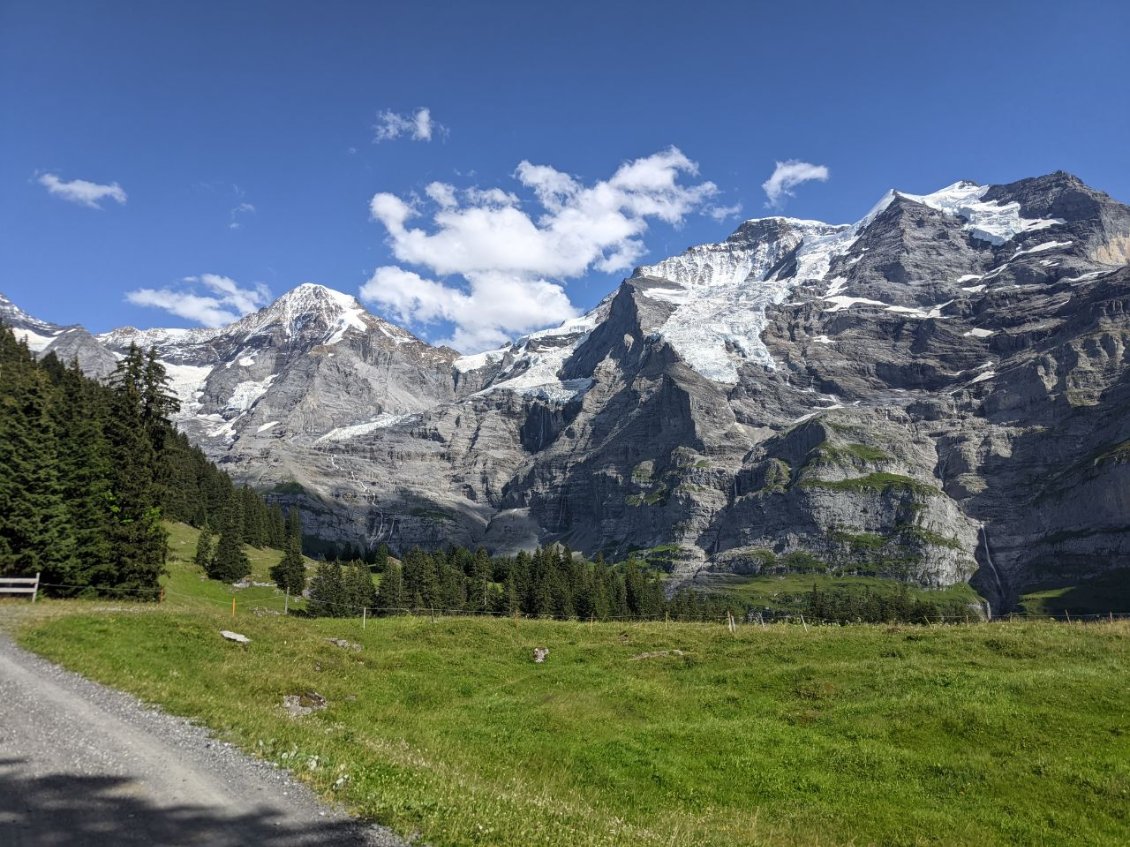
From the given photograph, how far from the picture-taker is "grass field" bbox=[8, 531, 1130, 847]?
1542cm

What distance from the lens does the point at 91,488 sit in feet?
160

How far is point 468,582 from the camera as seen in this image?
13425cm

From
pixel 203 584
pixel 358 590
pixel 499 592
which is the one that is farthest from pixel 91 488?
pixel 499 592

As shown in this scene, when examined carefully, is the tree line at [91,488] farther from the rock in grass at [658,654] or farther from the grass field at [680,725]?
the rock in grass at [658,654]

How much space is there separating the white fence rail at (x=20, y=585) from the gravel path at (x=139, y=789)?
90.5ft

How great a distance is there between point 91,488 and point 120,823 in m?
46.6

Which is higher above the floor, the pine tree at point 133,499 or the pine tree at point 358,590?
the pine tree at point 133,499

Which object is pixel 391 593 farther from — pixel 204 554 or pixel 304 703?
pixel 304 703

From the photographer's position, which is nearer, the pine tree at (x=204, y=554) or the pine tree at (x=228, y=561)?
the pine tree at (x=228, y=561)

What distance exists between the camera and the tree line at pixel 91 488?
43906 mm

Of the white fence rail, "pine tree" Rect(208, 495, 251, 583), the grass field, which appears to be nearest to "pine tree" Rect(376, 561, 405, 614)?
"pine tree" Rect(208, 495, 251, 583)

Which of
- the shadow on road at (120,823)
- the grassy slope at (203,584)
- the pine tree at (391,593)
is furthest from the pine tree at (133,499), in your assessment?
the pine tree at (391,593)

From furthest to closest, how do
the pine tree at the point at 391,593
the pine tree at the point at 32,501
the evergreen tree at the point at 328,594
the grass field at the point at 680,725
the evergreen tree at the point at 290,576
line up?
the pine tree at the point at 391,593
the evergreen tree at the point at 290,576
the evergreen tree at the point at 328,594
the pine tree at the point at 32,501
the grass field at the point at 680,725

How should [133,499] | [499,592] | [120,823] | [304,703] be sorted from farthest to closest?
[499,592], [133,499], [304,703], [120,823]
